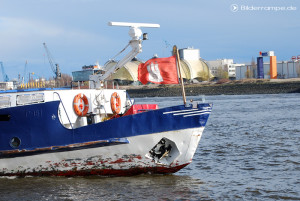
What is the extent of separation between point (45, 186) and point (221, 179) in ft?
16.5

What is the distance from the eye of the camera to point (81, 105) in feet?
47.1

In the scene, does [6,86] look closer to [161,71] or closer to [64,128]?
[64,128]

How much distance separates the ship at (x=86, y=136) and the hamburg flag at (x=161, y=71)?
0.89 m

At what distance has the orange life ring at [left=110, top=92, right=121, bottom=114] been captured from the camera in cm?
1525

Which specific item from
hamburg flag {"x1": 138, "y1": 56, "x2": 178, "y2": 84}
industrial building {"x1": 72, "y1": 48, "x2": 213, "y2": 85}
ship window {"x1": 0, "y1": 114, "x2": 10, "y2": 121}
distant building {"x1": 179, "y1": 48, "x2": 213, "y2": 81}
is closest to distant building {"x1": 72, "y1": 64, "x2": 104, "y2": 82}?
hamburg flag {"x1": 138, "y1": 56, "x2": 178, "y2": 84}

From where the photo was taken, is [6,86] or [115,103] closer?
[115,103]

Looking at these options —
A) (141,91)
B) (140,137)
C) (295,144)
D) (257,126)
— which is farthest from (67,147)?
Answer: (141,91)

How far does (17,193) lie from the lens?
12.7 m

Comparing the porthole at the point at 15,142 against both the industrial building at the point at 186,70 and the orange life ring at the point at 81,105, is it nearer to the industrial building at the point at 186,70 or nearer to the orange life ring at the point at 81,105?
the orange life ring at the point at 81,105

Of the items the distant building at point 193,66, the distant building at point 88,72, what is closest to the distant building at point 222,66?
the distant building at point 193,66

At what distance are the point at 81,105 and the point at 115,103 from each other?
1.47m

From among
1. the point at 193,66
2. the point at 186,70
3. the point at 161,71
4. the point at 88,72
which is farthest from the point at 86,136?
the point at 193,66

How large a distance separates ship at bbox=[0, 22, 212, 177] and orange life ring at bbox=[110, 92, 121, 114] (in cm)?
86

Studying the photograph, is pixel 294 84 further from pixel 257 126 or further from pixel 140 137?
pixel 140 137
